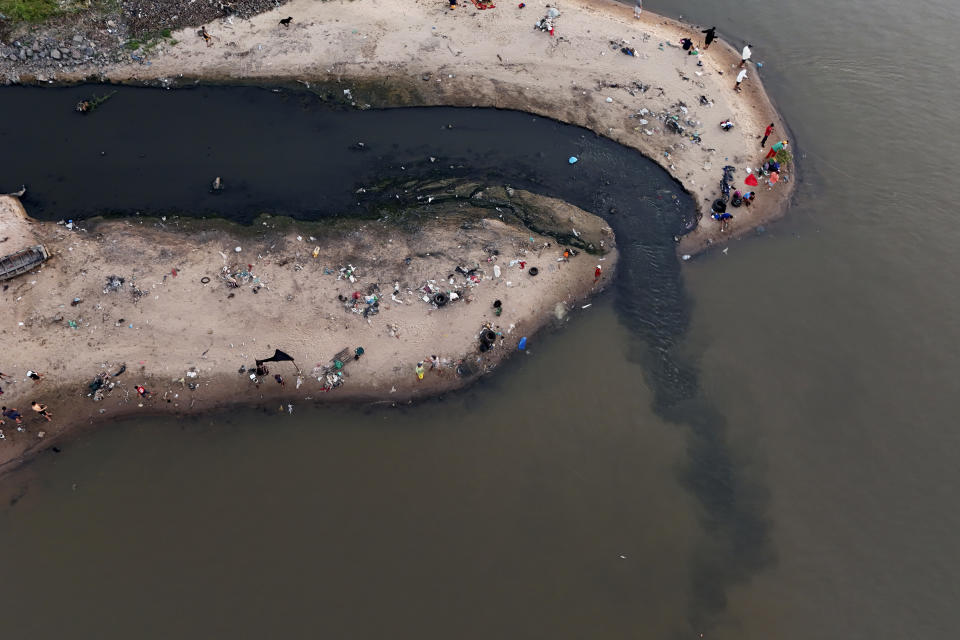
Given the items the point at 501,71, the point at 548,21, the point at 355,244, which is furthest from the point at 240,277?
the point at 548,21

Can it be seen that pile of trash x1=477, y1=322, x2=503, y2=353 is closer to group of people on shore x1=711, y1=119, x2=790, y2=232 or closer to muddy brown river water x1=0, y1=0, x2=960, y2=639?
muddy brown river water x1=0, y1=0, x2=960, y2=639

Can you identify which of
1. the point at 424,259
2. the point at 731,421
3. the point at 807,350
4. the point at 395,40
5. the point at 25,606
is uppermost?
the point at 395,40

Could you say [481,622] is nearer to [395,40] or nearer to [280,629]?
[280,629]

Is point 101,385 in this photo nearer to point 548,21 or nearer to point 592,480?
point 592,480

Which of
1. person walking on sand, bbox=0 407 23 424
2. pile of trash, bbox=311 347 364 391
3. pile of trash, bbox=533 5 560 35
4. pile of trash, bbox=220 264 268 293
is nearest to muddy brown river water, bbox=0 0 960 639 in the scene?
pile of trash, bbox=311 347 364 391

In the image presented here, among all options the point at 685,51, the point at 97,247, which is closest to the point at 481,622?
the point at 97,247

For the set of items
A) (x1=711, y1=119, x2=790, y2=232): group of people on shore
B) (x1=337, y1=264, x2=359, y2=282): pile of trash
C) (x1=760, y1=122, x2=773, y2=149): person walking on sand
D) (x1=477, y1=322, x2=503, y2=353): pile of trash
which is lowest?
(x1=477, y1=322, x2=503, y2=353): pile of trash
